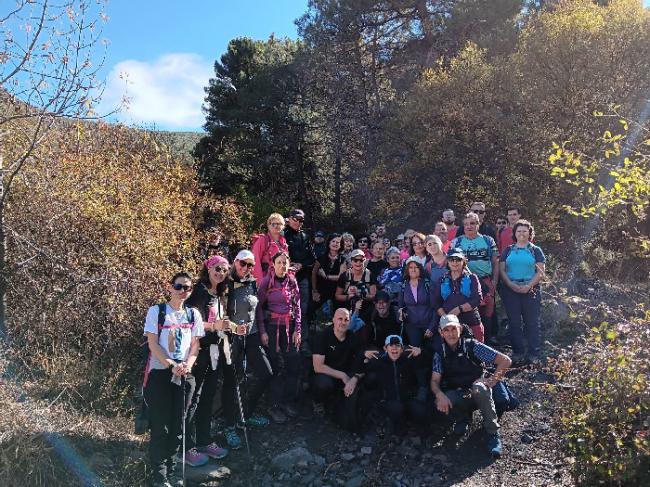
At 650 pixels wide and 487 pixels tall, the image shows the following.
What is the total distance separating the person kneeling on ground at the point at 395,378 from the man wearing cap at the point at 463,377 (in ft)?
1.04

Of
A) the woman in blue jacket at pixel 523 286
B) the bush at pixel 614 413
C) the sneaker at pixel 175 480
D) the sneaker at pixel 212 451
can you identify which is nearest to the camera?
the bush at pixel 614 413

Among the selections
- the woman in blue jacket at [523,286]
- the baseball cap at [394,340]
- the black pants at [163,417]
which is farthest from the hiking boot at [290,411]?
the woman in blue jacket at [523,286]

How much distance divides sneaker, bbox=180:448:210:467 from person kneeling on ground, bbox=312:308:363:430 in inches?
57.6

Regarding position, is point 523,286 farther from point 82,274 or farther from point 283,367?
point 82,274

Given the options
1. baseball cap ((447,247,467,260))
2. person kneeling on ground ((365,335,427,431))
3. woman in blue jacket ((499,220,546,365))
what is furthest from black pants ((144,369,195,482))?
woman in blue jacket ((499,220,546,365))

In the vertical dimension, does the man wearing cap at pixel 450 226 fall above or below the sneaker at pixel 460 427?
above

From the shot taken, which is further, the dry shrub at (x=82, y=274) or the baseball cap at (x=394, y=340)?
the dry shrub at (x=82, y=274)

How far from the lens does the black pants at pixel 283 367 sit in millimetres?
5758

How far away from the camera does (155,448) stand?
4.23 meters

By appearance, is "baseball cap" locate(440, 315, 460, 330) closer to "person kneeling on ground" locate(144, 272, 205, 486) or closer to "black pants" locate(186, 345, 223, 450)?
"black pants" locate(186, 345, 223, 450)

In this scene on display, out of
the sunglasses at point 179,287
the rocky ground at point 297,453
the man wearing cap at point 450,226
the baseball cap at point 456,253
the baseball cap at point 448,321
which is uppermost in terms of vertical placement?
the man wearing cap at point 450,226

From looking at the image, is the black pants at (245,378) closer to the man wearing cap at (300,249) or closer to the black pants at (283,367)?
the black pants at (283,367)

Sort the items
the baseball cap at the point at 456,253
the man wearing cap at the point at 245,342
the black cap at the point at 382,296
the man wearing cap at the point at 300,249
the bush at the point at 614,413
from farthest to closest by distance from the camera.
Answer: the man wearing cap at the point at 300,249 → the black cap at the point at 382,296 → the baseball cap at the point at 456,253 → the man wearing cap at the point at 245,342 → the bush at the point at 614,413

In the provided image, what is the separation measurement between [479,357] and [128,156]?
26.5 feet
